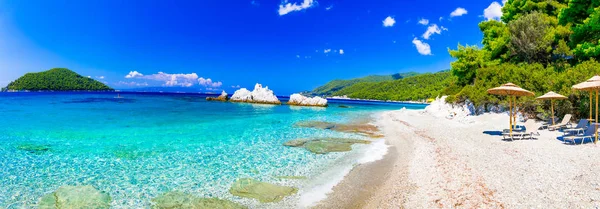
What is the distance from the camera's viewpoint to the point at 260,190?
752 cm

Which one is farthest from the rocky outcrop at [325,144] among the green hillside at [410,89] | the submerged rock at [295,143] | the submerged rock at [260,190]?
the green hillside at [410,89]

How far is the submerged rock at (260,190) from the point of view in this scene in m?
7.04

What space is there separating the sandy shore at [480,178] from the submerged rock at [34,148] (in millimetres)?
12496

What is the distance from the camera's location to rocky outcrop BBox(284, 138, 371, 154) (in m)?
12.8

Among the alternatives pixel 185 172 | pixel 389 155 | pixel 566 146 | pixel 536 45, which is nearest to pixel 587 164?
pixel 566 146

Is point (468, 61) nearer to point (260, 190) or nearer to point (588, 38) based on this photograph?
point (588, 38)

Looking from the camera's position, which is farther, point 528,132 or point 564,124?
point 564,124

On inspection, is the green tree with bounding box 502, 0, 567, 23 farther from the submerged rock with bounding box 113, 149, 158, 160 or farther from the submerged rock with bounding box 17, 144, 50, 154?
the submerged rock with bounding box 17, 144, 50, 154

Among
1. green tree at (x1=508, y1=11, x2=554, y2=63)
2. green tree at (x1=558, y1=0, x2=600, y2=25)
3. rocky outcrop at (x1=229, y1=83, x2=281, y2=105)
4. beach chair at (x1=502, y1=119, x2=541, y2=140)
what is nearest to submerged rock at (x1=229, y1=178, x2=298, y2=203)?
beach chair at (x1=502, y1=119, x2=541, y2=140)

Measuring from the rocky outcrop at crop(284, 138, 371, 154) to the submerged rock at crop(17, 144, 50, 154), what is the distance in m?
10.4

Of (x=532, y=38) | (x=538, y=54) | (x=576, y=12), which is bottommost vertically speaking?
(x=538, y=54)

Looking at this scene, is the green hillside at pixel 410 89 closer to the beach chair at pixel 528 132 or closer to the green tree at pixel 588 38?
the green tree at pixel 588 38

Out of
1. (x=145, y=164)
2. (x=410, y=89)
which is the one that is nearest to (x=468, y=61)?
(x=145, y=164)

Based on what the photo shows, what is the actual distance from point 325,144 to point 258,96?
52.6 metres
